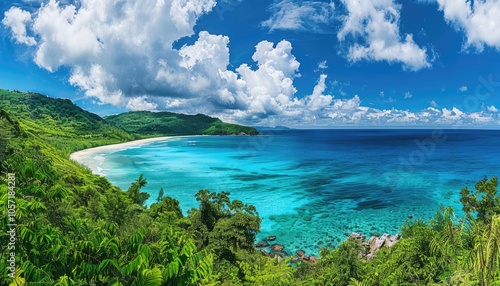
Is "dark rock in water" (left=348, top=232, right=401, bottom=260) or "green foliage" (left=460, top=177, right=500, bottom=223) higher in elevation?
"green foliage" (left=460, top=177, right=500, bottom=223)

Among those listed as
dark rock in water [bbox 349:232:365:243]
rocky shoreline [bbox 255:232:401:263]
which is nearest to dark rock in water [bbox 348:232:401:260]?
rocky shoreline [bbox 255:232:401:263]

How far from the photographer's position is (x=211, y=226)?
2305cm

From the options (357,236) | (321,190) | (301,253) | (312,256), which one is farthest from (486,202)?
(321,190)

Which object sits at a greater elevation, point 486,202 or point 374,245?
point 486,202

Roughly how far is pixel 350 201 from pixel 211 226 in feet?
96.2

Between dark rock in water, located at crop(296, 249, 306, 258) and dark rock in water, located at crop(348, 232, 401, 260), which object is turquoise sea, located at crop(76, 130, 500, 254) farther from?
dark rock in water, located at crop(348, 232, 401, 260)

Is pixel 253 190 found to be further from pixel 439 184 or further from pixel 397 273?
pixel 397 273

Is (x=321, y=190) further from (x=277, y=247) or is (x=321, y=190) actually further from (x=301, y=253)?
(x=301, y=253)

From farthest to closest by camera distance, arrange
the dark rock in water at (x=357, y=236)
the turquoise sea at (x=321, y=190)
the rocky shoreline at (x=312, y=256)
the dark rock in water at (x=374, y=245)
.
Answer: the turquoise sea at (x=321, y=190), the dark rock in water at (x=357, y=236), the rocky shoreline at (x=312, y=256), the dark rock in water at (x=374, y=245)

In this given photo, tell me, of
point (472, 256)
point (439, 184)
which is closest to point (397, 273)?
point (472, 256)

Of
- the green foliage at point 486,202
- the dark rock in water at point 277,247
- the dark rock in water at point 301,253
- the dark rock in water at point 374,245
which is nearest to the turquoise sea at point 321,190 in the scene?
the dark rock in water at point 277,247

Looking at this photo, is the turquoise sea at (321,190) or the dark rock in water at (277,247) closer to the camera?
the dark rock in water at (277,247)

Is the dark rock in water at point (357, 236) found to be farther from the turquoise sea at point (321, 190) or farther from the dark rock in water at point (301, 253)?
the dark rock in water at point (301, 253)

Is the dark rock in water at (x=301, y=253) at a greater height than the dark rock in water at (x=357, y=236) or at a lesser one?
lesser
